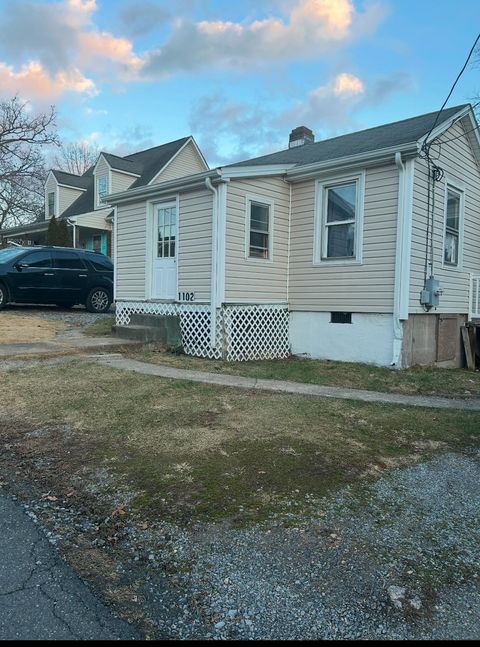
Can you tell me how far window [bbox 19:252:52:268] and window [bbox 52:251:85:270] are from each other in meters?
0.17

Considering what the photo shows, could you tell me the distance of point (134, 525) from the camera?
2.73 metres

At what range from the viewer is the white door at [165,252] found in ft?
33.2

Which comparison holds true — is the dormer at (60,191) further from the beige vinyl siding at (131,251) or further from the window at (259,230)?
the window at (259,230)

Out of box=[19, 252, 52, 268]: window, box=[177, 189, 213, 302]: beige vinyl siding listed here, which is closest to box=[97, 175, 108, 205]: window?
box=[19, 252, 52, 268]: window

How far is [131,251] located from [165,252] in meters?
1.14

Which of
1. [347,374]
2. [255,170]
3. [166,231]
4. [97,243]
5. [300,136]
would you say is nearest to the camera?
[347,374]

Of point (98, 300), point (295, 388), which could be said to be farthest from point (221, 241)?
point (98, 300)

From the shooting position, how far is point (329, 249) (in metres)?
9.51

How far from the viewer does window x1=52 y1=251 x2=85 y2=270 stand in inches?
497

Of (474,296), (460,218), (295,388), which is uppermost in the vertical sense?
(460,218)

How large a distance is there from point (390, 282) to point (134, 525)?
6887 mm

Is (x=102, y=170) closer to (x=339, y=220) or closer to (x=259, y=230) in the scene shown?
(x=259, y=230)

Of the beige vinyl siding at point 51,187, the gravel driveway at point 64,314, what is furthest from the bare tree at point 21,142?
the gravel driveway at point 64,314

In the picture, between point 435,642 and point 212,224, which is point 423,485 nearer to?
point 435,642
